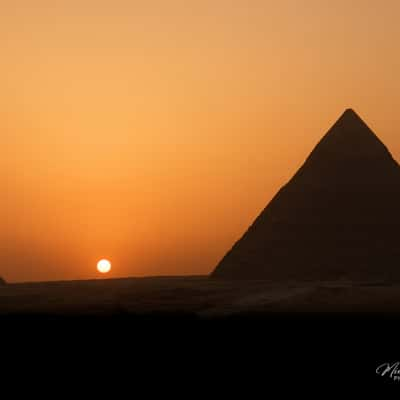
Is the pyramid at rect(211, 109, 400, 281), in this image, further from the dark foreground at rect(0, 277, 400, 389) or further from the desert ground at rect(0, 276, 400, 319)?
the dark foreground at rect(0, 277, 400, 389)

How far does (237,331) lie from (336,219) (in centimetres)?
3881

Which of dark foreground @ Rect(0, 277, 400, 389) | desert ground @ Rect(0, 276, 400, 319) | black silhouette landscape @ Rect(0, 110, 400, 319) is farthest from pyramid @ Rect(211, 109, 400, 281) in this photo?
dark foreground @ Rect(0, 277, 400, 389)

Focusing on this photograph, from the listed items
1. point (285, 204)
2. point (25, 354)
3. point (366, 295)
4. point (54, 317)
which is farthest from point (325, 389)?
point (285, 204)

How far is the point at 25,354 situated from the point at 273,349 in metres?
7.62

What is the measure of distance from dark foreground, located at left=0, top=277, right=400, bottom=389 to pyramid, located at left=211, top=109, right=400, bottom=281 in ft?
9.30

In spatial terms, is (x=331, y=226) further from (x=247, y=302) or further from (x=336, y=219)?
(x=247, y=302)

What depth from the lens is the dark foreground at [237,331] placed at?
28.1m

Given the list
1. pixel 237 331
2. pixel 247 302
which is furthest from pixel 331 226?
pixel 237 331

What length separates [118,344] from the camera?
Answer: 37.5 meters

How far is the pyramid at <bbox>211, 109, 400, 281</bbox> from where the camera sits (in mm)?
81625

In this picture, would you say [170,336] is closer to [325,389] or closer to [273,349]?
[273,349]

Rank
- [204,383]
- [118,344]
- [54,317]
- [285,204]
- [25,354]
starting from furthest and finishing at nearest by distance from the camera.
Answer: [285,204] → [54,317] → [118,344] → [25,354] → [204,383]

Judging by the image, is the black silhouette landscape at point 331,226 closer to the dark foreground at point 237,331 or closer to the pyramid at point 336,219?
the pyramid at point 336,219

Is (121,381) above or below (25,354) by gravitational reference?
below
